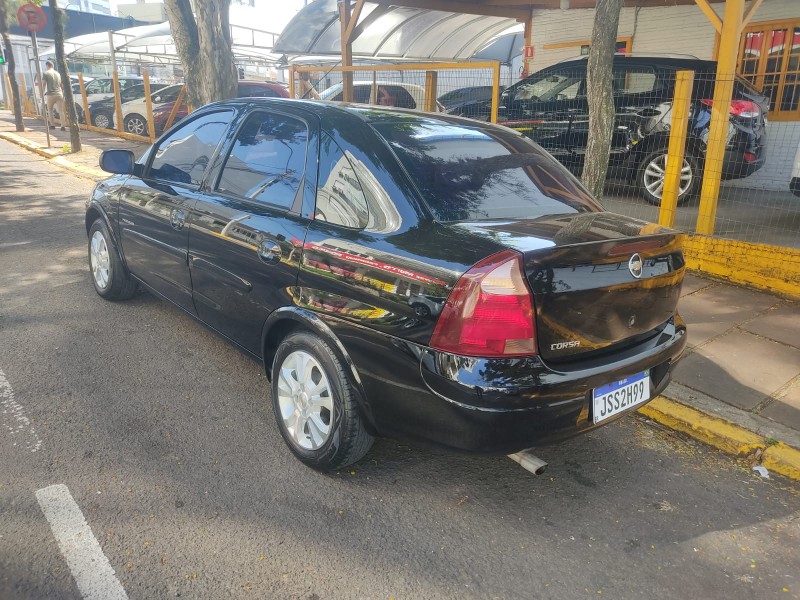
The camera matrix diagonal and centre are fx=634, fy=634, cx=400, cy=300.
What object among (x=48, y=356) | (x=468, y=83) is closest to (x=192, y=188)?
(x=48, y=356)

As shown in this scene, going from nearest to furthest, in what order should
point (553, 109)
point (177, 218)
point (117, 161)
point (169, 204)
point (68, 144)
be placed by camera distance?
point (177, 218)
point (169, 204)
point (117, 161)
point (553, 109)
point (68, 144)

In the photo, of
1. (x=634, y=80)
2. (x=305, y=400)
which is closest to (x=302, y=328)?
(x=305, y=400)

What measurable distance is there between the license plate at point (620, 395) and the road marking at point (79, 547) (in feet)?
6.30

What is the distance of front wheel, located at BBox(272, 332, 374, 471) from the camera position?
2.75m

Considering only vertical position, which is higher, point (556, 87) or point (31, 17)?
Result: point (31, 17)

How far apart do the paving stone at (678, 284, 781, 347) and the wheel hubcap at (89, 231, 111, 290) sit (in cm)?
448

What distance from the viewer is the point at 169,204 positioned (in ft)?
13.0

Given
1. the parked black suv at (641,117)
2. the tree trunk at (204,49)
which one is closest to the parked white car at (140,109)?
the tree trunk at (204,49)

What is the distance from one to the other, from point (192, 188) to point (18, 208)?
21.6 ft

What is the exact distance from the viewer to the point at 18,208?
8.95 metres

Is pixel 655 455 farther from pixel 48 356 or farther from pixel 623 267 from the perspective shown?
pixel 48 356

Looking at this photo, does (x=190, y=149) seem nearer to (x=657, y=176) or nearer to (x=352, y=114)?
(x=352, y=114)

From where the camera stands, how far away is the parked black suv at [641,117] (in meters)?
7.32

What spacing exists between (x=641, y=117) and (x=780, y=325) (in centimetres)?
384
